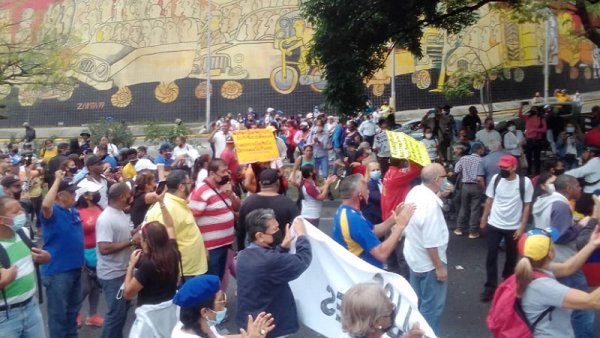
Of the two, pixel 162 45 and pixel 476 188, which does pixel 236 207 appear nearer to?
pixel 476 188

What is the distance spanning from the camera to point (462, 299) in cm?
822

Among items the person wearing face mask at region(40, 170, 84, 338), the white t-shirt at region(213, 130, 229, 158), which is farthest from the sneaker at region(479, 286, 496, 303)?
the white t-shirt at region(213, 130, 229, 158)

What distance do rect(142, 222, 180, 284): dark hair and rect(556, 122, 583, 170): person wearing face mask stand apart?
39.4 feet

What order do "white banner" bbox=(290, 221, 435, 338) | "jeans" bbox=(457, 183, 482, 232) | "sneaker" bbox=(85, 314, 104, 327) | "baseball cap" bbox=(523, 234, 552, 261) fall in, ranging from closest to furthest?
"baseball cap" bbox=(523, 234, 552, 261)
"white banner" bbox=(290, 221, 435, 338)
"sneaker" bbox=(85, 314, 104, 327)
"jeans" bbox=(457, 183, 482, 232)

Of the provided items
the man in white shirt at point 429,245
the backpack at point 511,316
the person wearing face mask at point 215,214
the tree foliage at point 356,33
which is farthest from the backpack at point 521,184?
the tree foliage at point 356,33

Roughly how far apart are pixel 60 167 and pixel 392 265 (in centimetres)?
404

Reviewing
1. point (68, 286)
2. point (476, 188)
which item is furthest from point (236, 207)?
point (476, 188)

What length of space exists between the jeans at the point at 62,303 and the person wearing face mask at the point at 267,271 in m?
2.11

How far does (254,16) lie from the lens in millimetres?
35844

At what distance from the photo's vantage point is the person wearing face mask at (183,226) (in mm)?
6312

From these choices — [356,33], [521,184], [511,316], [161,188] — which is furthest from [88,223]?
[356,33]

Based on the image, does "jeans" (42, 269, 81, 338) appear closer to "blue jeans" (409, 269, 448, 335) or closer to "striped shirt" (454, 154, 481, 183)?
"blue jeans" (409, 269, 448, 335)

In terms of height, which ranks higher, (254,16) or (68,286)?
(254,16)

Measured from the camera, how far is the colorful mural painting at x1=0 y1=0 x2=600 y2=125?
32.2 meters
